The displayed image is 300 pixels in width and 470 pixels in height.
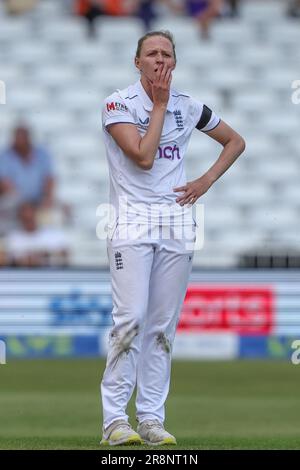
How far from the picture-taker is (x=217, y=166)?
640cm

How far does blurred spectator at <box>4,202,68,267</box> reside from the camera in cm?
1379

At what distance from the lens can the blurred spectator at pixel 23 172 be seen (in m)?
14.7

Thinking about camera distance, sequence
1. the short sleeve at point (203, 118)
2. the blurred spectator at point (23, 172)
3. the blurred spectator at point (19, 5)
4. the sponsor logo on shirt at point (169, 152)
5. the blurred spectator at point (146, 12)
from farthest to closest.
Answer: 1. the blurred spectator at point (19, 5)
2. the blurred spectator at point (146, 12)
3. the blurred spectator at point (23, 172)
4. the short sleeve at point (203, 118)
5. the sponsor logo on shirt at point (169, 152)

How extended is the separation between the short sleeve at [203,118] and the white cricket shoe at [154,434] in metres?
1.41

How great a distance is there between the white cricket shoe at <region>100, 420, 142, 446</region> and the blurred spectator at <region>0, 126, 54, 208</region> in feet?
28.8

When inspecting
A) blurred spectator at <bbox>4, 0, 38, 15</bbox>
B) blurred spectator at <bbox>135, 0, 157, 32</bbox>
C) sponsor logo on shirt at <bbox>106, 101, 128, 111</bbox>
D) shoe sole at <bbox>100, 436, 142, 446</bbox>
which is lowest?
shoe sole at <bbox>100, 436, 142, 446</bbox>

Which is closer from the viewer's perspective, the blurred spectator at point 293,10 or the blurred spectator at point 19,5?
the blurred spectator at point 19,5

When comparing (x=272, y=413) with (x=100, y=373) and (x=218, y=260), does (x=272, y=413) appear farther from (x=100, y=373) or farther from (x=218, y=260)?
(x=218, y=260)

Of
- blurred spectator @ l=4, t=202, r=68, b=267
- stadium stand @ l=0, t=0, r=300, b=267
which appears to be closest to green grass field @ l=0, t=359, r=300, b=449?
blurred spectator @ l=4, t=202, r=68, b=267

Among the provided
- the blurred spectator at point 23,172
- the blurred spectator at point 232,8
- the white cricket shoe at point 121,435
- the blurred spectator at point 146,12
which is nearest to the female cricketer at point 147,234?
the white cricket shoe at point 121,435

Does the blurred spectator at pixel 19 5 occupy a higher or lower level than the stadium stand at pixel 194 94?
higher

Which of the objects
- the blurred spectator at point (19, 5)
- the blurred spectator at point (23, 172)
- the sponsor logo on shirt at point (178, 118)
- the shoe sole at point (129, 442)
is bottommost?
the shoe sole at point (129, 442)

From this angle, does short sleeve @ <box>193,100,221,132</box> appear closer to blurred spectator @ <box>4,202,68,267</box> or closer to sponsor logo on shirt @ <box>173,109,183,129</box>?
sponsor logo on shirt @ <box>173,109,183,129</box>

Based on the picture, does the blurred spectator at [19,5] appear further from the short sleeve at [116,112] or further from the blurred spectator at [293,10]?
the short sleeve at [116,112]
